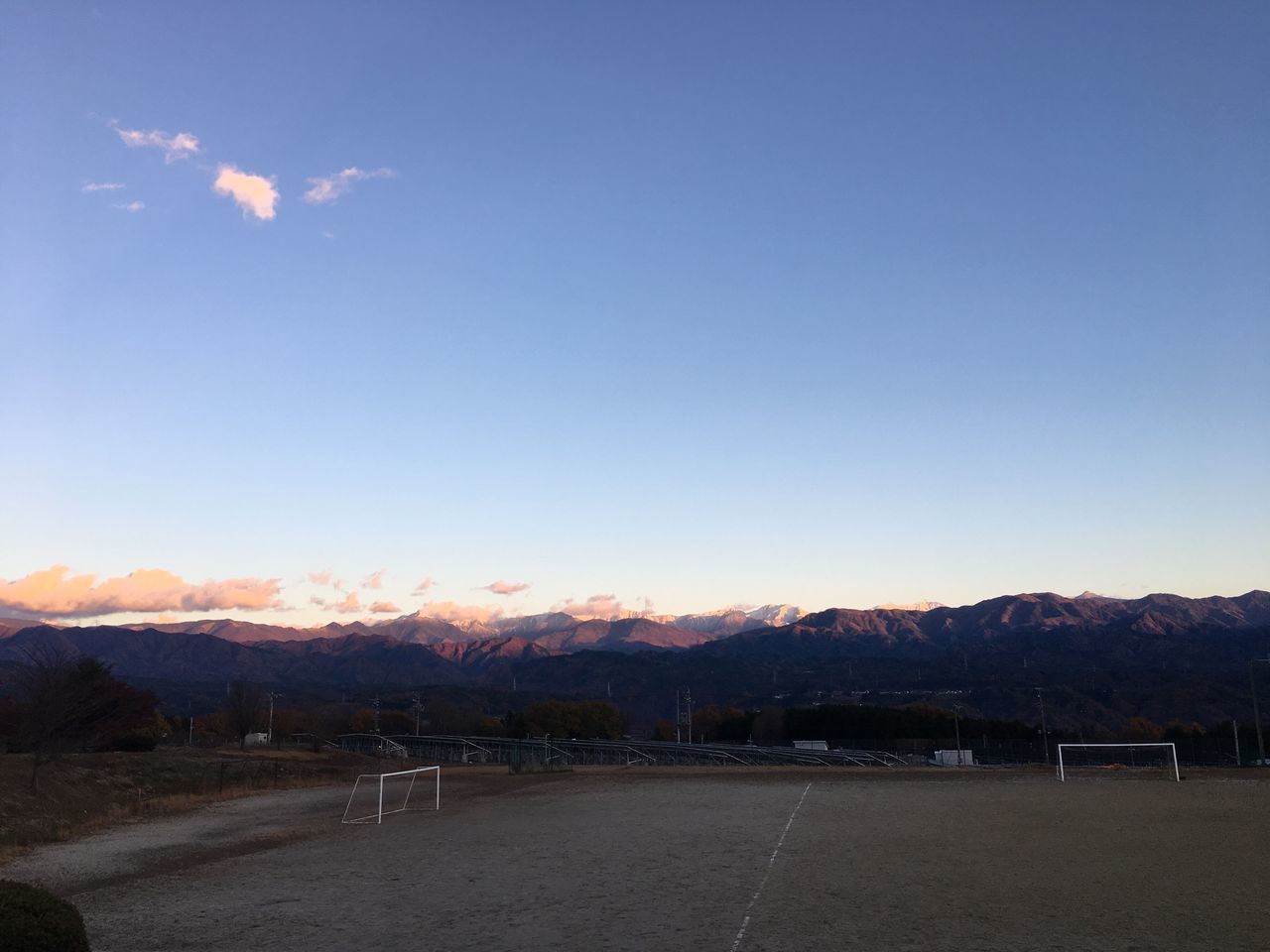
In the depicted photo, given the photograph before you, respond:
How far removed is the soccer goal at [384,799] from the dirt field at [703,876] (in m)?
1.56

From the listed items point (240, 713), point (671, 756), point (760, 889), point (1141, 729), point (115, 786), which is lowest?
point (1141, 729)

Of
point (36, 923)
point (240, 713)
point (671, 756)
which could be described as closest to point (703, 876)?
point (36, 923)

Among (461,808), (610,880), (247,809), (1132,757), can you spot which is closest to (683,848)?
(610,880)

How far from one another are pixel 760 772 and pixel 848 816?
24649 mm

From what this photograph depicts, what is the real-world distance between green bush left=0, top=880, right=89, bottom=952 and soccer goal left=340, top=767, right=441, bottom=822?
61.6ft

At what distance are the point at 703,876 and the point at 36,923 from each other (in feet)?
40.2

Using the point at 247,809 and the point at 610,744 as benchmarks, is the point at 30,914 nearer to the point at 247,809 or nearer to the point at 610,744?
the point at 247,809

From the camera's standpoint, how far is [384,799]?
4022 cm

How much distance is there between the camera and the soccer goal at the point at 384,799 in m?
32.9

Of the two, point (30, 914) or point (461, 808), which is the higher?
point (30, 914)

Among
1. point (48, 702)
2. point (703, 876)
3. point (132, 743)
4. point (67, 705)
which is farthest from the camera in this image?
point (132, 743)

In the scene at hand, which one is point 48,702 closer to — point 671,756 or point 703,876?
point 703,876

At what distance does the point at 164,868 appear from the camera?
22.2 metres

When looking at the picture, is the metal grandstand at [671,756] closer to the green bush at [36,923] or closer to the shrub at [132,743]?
the shrub at [132,743]
